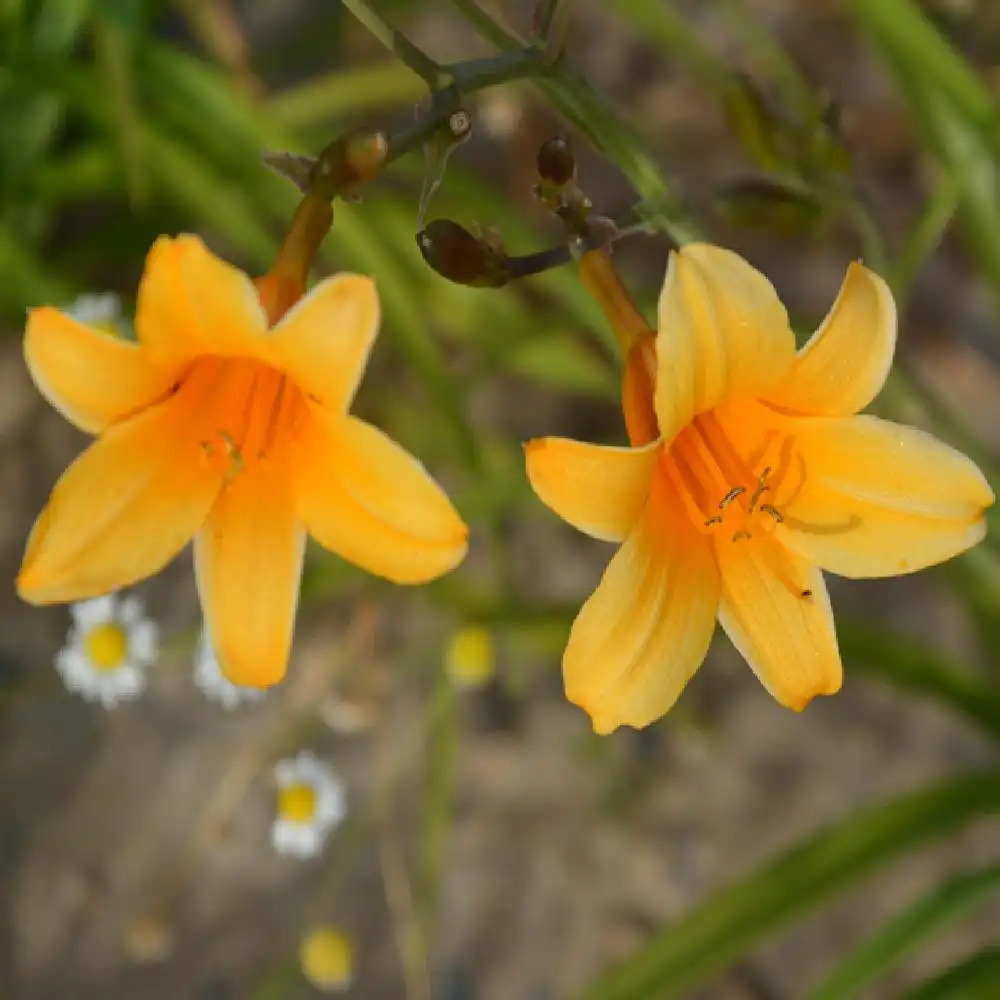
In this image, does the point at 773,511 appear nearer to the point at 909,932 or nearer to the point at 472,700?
the point at 909,932

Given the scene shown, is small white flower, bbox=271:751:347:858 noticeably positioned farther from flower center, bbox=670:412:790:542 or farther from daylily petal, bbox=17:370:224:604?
flower center, bbox=670:412:790:542

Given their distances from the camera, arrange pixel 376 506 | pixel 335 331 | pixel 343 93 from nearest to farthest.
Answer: pixel 335 331 < pixel 376 506 < pixel 343 93

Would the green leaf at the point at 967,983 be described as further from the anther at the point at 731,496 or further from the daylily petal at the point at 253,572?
the daylily petal at the point at 253,572

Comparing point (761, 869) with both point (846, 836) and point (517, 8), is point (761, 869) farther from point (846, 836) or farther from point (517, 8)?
point (517, 8)

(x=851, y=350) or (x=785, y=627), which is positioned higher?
(x=851, y=350)

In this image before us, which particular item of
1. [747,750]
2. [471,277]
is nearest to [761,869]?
[747,750]

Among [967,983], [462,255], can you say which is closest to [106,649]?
[462,255]

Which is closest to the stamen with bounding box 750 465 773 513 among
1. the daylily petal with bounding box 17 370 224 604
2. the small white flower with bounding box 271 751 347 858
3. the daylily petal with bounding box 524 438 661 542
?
the daylily petal with bounding box 524 438 661 542

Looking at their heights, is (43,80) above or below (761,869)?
above
